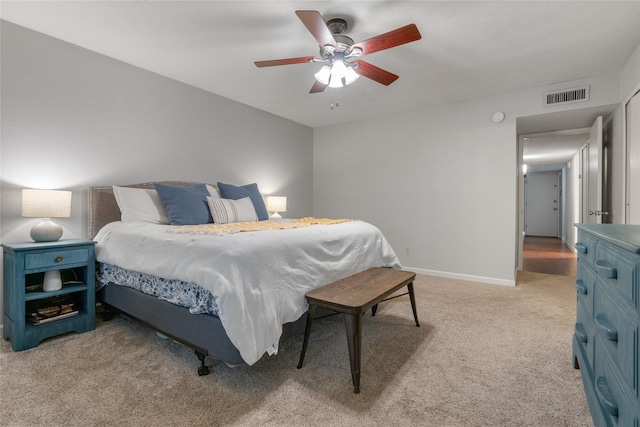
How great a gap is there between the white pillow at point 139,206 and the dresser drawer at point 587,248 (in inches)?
118

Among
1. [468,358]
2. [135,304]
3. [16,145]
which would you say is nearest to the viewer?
[468,358]

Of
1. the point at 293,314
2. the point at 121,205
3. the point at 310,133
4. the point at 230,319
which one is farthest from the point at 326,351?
the point at 310,133

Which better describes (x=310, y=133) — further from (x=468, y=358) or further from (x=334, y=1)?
(x=468, y=358)

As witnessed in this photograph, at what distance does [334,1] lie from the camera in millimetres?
2037

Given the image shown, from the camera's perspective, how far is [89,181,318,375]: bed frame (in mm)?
1579

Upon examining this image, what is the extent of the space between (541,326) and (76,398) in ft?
10.4

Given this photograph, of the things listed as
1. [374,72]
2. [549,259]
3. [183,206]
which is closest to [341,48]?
[374,72]

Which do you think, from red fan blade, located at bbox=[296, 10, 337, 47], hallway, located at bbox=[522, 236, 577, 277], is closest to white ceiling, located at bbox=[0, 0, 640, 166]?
red fan blade, located at bbox=[296, 10, 337, 47]

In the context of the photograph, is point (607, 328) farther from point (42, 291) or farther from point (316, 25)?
point (42, 291)

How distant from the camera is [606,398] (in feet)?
3.31

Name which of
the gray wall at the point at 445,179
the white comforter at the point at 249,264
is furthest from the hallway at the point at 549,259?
the white comforter at the point at 249,264

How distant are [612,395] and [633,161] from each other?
267 centimetres

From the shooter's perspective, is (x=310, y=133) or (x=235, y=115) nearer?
(x=235, y=115)

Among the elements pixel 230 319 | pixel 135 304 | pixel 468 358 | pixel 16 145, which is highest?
pixel 16 145
